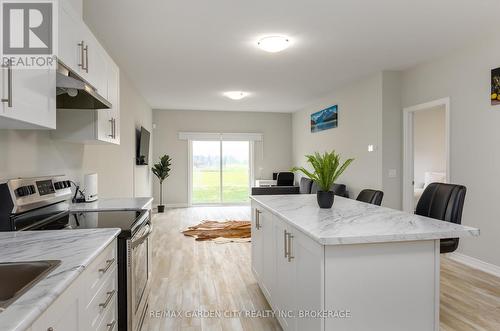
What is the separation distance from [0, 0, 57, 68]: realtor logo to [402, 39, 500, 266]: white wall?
4.15 metres

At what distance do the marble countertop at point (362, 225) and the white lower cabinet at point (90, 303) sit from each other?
99 centimetres

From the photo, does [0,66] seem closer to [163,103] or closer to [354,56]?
[354,56]

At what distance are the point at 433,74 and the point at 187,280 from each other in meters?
4.15

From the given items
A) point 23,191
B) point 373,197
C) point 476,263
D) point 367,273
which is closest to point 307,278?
point 367,273

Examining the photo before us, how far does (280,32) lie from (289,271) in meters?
2.51

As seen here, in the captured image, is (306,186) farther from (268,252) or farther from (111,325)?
(111,325)

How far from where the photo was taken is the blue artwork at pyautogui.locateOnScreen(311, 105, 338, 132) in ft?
21.5

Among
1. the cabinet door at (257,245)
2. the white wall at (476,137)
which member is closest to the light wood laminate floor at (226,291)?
the cabinet door at (257,245)

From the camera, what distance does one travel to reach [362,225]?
180 centimetres

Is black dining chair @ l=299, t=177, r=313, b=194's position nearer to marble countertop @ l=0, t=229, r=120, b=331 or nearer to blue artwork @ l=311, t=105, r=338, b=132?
blue artwork @ l=311, t=105, r=338, b=132

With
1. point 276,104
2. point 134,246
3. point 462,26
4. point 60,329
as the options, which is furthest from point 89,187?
point 276,104

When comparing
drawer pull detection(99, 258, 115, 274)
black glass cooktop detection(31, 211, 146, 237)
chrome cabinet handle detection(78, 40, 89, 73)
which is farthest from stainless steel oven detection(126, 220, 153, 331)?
chrome cabinet handle detection(78, 40, 89, 73)

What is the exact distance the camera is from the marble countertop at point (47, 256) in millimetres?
802

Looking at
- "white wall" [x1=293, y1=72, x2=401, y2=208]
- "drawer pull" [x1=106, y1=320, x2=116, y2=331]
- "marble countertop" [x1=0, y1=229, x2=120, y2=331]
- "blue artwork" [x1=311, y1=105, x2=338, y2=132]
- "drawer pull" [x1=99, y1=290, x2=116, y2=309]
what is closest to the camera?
"marble countertop" [x1=0, y1=229, x2=120, y2=331]
